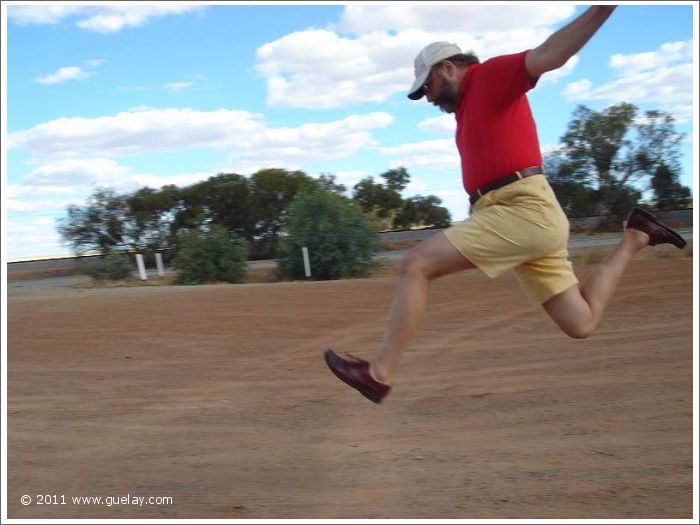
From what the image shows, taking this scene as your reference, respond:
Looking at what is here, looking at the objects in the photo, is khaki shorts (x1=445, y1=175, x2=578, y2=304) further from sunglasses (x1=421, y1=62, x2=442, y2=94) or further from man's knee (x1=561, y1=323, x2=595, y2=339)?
sunglasses (x1=421, y1=62, x2=442, y2=94)

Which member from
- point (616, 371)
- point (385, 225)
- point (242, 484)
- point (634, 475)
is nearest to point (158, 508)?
point (242, 484)

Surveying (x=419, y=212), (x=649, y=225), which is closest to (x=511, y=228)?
(x=649, y=225)

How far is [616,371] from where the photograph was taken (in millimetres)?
7277

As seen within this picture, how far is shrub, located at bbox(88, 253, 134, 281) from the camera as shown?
22.9 meters

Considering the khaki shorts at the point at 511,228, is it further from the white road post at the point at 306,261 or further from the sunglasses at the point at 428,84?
the white road post at the point at 306,261

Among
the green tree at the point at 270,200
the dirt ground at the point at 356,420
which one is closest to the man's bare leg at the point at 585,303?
the dirt ground at the point at 356,420

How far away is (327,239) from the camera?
69.6 ft

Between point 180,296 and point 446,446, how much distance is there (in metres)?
10.9

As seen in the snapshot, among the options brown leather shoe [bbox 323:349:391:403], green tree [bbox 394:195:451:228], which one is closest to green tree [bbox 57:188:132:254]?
green tree [bbox 394:195:451:228]

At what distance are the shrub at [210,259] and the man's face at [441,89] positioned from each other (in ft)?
58.9

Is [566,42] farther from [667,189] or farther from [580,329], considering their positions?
[667,189]

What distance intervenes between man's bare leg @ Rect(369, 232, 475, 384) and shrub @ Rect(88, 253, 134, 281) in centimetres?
1995

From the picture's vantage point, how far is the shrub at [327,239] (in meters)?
21.2

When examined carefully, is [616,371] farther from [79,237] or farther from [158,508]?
[79,237]
